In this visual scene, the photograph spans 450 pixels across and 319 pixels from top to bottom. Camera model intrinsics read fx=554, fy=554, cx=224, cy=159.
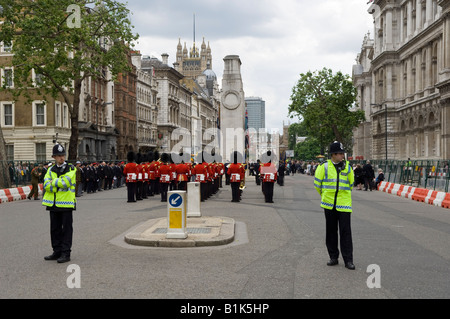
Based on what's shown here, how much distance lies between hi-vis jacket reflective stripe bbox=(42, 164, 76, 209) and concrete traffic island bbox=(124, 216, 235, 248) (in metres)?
2.15

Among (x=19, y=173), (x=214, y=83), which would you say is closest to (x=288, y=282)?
(x=19, y=173)

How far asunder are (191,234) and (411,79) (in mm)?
61987

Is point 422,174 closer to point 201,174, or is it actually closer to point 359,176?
point 201,174

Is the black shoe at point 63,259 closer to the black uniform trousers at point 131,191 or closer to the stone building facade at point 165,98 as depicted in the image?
the black uniform trousers at point 131,191

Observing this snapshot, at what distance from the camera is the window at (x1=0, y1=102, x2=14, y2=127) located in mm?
50097

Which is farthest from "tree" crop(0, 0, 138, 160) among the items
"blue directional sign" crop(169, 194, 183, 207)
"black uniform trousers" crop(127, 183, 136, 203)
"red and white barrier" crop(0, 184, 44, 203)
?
"blue directional sign" crop(169, 194, 183, 207)

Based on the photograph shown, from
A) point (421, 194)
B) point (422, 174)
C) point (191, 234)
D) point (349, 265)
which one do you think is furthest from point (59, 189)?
point (422, 174)

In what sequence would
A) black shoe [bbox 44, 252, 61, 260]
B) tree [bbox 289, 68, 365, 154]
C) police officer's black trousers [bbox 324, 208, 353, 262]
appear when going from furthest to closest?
tree [bbox 289, 68, 365, 154] → black shoe [bbox 44, 252, 61, 260] → police officer's black trousers [bbox 324, 208, 353, 262]

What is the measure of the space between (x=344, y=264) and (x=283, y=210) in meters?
10.0

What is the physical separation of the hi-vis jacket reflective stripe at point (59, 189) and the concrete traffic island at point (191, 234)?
2.15 m

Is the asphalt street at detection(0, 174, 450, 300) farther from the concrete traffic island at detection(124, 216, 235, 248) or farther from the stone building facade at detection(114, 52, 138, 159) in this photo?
the stone building facade at detection(114, 52, 138, 159)

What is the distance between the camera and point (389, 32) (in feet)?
245

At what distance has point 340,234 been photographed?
8.73 metres

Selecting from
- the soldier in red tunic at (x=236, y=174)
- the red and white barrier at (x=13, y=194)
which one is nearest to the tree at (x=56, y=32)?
the red and white barrier at (x=13, y=194)
